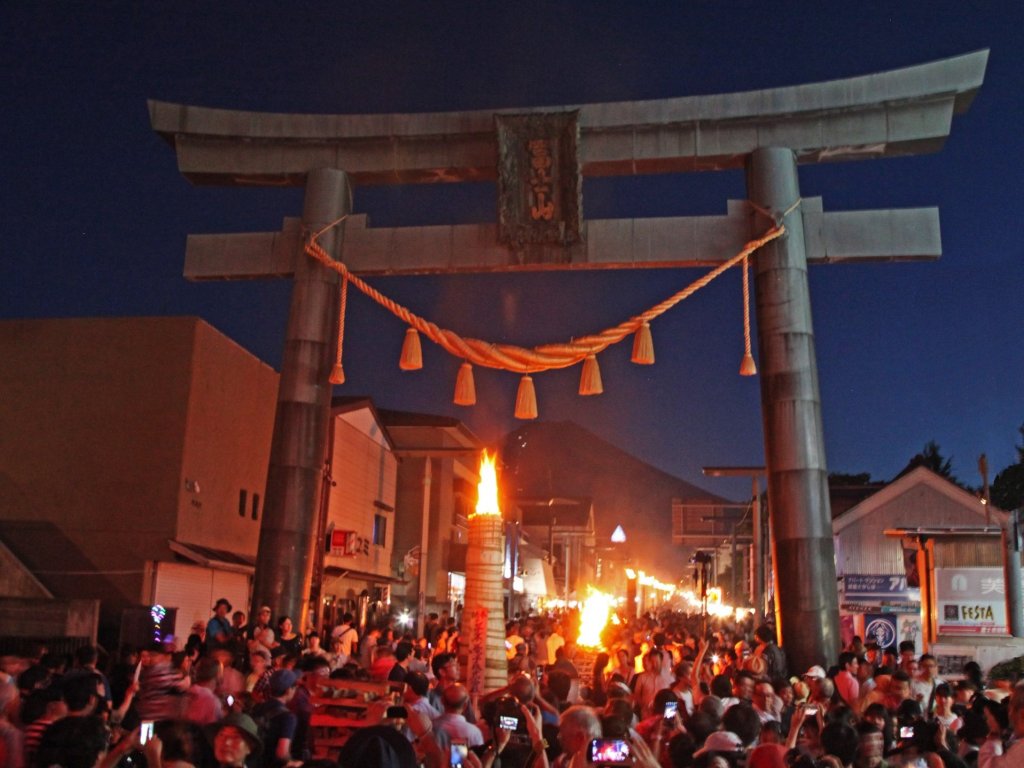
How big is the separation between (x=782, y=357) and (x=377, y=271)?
750cm

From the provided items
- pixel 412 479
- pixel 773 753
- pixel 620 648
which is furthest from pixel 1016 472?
pixel 773 753

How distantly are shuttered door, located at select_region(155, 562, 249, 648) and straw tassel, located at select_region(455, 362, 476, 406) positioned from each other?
789 cm

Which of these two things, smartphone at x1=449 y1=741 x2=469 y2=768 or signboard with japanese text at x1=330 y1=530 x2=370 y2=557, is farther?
signboard with japanese text at x1=330 y1=530 x2=370 y2=557

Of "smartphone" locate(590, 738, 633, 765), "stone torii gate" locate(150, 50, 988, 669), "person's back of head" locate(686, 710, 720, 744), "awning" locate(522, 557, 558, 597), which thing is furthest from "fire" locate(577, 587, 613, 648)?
"awning" locate(522, 557, 558, 597)

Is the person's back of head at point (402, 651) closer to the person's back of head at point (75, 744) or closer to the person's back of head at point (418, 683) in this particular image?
the person's back of head at point (418, 683)

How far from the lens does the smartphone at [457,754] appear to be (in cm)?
705

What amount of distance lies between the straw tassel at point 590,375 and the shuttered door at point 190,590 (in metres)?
9.79

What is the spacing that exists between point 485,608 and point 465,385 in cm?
669

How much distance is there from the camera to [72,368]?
2264 centimetres

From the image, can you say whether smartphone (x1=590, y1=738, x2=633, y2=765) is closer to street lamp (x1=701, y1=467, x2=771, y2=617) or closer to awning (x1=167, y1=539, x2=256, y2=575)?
awning (x1=167, y1=539, x2=256, y2=575)

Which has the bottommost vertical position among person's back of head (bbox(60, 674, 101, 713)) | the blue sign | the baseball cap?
the baseball cap

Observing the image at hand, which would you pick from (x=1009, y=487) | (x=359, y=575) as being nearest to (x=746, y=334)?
(x=359, y=575)

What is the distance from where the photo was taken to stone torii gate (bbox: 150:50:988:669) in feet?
56.7

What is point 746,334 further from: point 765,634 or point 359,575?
point 359,575
